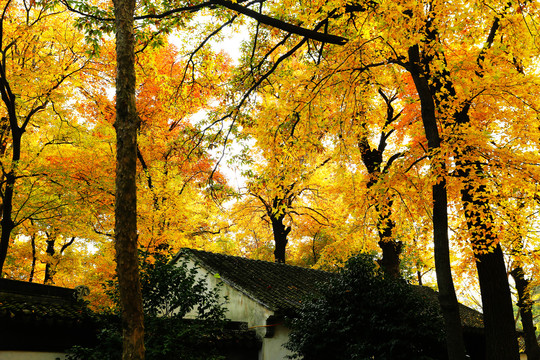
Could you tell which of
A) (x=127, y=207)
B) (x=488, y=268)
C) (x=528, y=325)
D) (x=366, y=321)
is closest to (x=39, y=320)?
(x=127, y=207)

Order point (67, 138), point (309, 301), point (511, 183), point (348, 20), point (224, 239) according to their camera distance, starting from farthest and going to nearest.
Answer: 1. point (224, 239)
2. point (67, 138)
3. point (309, 301)
4. point (511, 183)
5. point (348, 20)

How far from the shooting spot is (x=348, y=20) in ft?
26.3

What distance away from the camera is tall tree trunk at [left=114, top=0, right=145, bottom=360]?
5.22m

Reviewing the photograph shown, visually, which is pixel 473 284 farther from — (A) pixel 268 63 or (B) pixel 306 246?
(A) pixel 268 63

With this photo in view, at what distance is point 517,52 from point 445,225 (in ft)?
17.8

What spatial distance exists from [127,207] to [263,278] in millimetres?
8297

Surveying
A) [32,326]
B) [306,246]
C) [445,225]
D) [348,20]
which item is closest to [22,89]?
[32,326]

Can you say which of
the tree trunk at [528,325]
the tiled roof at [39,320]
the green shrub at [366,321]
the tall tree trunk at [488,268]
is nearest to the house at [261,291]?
the green shrub at [366,321]

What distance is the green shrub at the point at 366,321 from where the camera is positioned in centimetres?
786

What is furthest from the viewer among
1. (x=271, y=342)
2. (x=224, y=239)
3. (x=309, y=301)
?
(x=224, y=239)

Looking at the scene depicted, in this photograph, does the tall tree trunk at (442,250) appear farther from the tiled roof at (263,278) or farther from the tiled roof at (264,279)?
the tiled roof at (263,278)

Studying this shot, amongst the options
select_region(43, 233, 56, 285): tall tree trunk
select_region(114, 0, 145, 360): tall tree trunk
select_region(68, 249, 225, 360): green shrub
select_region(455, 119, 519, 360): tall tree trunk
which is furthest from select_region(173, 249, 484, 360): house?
select_region(43, 233, 56, 285): tall tree trunk

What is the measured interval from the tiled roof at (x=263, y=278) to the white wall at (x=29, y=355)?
3560mm

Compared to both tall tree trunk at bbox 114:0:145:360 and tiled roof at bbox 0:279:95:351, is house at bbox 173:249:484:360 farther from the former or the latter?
tall tree trunk at bbox 114:0:145:360
